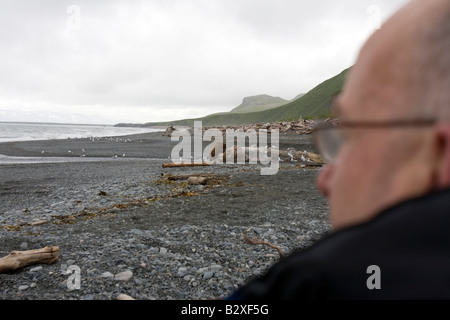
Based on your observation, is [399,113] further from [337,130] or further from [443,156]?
[337,130]

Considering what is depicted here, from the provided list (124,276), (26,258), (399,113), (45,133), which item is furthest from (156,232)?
(45,133)

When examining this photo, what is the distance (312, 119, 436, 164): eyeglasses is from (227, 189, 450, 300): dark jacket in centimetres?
19

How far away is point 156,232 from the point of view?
6.28 m

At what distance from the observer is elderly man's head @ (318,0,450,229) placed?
811mm

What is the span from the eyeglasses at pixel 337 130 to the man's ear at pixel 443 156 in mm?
45

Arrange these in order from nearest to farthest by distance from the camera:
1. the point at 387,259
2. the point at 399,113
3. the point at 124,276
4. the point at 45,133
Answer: the point at 387,259
the point at 399,113
the point at 124,276
the point at 45,133

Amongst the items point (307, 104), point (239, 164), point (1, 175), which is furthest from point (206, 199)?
point (307, 104)

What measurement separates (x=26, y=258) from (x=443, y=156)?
5.40m

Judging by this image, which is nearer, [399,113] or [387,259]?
[387,259]

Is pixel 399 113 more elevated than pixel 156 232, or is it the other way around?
pixel 399 113

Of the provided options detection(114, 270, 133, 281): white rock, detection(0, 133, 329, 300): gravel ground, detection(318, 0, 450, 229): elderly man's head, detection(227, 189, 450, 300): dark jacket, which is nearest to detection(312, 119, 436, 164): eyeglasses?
detection(318, 0, 450, 229): elderly man's head

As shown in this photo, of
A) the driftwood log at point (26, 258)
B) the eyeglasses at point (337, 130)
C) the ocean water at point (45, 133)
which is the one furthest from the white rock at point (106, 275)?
the ocean water at point (45, 133)

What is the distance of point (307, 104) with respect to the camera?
460 ft

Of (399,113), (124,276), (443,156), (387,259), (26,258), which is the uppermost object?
(399,113)
